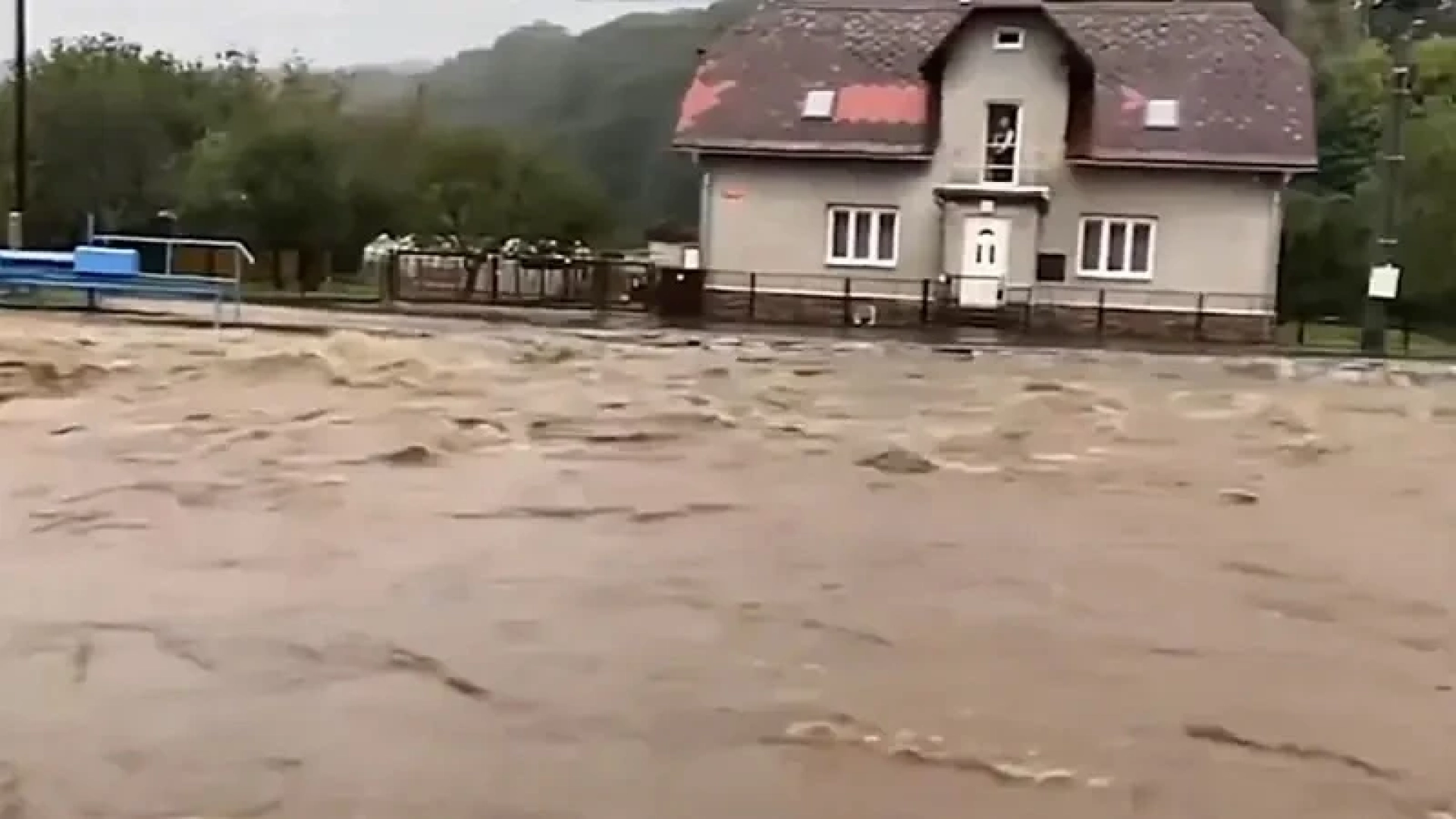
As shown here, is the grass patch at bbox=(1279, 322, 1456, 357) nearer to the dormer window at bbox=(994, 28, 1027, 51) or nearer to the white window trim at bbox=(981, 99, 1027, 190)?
the white window trim at bbox=(981, 99, 1027, 190)

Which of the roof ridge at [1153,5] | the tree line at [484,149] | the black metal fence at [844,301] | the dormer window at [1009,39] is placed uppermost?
the roof ridge at [1153,5]

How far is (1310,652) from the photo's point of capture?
6660 mm

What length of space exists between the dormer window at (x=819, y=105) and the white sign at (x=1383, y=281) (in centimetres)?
983

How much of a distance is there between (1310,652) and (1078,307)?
22011 millimetres

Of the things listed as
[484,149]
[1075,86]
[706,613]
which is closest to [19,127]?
[484,149]

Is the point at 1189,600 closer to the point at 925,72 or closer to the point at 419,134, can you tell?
the point at 925,72

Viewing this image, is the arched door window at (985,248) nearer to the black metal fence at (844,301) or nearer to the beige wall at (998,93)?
the black metal fence at (844,301)

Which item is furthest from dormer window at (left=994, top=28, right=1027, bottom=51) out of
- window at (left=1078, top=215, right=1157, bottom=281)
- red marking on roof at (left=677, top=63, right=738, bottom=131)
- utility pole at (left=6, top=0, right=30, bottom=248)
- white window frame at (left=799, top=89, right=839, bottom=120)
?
utility pole at (left=6, top=0, right=30, bottom=248)

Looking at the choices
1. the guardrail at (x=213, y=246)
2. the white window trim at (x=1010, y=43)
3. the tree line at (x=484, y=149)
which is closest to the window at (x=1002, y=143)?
the white window trim at (x=1010, y=43)

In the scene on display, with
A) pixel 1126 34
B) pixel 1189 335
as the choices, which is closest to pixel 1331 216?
pixel 1126 34

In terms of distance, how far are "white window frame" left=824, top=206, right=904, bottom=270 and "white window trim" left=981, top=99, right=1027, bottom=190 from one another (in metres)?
1.58

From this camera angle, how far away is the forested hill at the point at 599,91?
39750 mm

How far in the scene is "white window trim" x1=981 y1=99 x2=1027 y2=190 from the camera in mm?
28922

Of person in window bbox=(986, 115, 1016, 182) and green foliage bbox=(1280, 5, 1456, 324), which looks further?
green foliage bbox=(1280, 5, 1456, 324)
